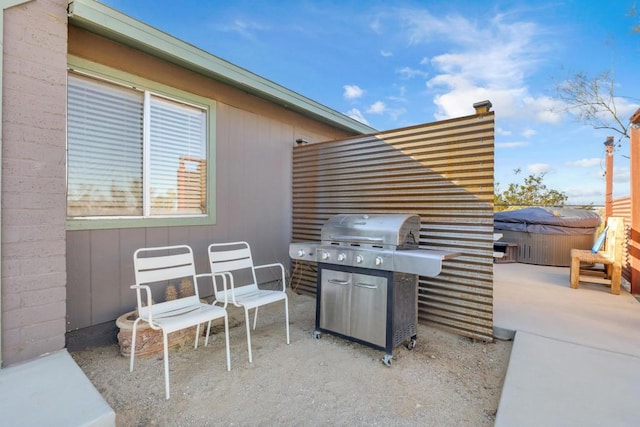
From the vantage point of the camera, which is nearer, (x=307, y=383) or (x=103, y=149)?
(x=307, y=383)

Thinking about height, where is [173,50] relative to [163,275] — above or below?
above

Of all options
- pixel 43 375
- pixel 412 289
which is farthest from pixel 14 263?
pixel 412 289

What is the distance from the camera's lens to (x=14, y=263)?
77.4 inches

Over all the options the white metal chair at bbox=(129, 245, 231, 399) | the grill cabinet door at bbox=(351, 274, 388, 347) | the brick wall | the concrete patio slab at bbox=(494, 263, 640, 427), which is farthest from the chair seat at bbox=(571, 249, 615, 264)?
the brick wall

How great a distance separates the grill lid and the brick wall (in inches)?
87.6

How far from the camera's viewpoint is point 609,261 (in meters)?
4.28

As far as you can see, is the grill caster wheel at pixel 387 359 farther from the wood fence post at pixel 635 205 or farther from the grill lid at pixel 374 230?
the wood fence post at pixel 635 205

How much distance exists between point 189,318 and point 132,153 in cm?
181

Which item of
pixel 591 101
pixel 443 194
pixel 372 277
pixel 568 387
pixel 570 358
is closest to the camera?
pixel 568 387

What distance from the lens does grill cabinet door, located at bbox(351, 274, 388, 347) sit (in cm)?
261

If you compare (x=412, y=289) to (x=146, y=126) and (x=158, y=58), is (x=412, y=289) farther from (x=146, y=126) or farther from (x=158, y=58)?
(x=158, y=58)

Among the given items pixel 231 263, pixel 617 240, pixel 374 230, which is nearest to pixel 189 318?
pixel 231 263

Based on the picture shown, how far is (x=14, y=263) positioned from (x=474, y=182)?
3771 millimetres

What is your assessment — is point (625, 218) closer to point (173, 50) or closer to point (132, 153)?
point (173, 50)
